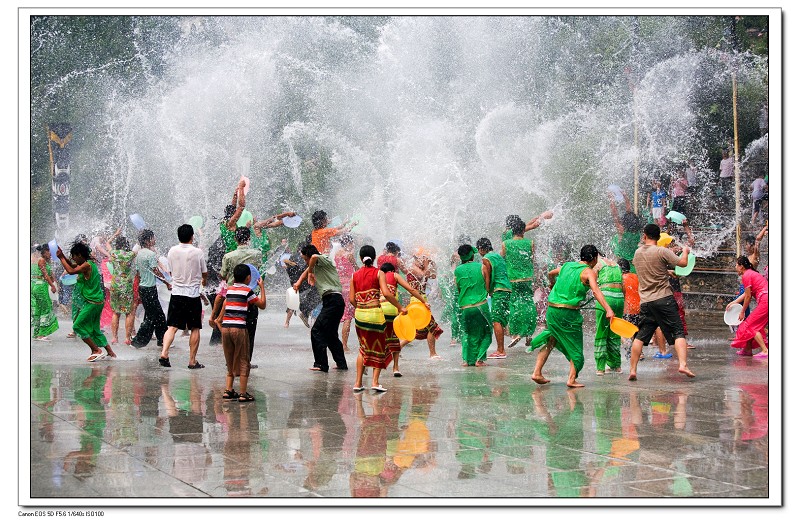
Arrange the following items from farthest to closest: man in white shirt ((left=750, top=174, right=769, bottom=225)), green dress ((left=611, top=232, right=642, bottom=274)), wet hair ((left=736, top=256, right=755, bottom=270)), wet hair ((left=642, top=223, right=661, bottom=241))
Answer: man in white shirt ((left=750, top=174, right=769, bottom=225)) → green dress ((left=611, top=232, right=642, bottom=274)) → wet hair ((left=736, top=256, right=755, bottom=270)) → wet hair ((left=642, top=223, right=661, bottom=241))

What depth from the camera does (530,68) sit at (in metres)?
20.3

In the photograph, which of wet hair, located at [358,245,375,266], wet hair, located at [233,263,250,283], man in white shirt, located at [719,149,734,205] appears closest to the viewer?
wet hair, located at [233,263,250,283]

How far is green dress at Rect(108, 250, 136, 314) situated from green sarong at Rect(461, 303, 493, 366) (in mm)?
4918

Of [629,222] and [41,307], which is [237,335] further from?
[629,222]

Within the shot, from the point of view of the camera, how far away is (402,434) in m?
7.67

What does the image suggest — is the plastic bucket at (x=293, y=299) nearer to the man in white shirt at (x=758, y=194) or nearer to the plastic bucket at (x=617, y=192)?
the plastic bucket at (x=617, y=192)

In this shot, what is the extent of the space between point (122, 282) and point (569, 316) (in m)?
6.80

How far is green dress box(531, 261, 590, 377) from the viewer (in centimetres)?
998

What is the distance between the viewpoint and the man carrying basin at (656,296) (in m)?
10.7

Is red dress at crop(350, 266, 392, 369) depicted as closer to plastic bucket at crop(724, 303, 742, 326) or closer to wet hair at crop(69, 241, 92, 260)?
wet hair at crop(69, 241, 92, 260)

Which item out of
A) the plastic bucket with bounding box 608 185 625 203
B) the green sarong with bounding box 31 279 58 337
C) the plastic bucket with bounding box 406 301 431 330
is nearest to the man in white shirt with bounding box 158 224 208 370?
the plastic bucket with bounding box 406 301 431 330

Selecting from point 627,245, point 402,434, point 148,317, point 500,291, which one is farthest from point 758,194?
point 402,434
